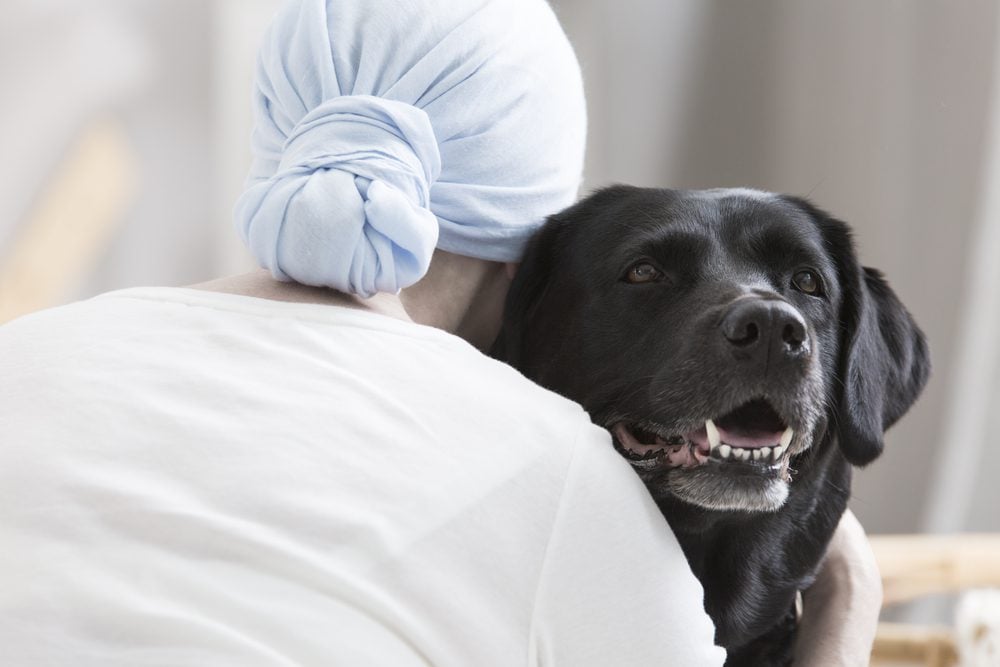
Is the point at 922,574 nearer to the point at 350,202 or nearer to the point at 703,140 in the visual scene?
the point at 350,202

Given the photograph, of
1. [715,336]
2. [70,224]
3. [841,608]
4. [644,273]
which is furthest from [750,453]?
[70,224]

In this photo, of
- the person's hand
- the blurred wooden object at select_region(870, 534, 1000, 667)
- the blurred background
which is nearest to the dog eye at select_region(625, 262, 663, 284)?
the person's hand

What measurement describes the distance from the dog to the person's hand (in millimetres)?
48

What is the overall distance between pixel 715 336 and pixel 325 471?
56 centimetres

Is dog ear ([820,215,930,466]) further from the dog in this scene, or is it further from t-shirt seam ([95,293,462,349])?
t-shirt seam ([95,293,462,349])

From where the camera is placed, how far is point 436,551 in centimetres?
91

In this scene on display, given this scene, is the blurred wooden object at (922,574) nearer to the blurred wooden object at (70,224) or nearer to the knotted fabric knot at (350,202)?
the knotted fabric knot at (350,202)

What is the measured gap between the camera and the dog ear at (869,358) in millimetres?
1475

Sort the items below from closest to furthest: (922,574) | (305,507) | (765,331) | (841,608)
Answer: (305,507) → (765,331) → (841,608) → (922,574)

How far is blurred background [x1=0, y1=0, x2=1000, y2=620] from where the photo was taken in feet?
9.82

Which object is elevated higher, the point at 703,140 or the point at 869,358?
the point at 869,358

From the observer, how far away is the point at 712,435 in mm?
1339

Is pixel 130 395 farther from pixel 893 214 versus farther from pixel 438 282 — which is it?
pixel 893 214

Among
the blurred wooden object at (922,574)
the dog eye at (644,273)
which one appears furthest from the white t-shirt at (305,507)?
the blurred wooden object at (922,574)
